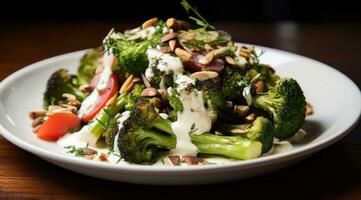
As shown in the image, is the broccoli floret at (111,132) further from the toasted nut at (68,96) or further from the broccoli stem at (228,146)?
the toasted nut at (68,96)

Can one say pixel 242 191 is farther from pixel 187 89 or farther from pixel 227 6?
pixel 227 6

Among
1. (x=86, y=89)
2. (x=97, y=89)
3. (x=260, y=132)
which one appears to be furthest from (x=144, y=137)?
(x=86, y=89)

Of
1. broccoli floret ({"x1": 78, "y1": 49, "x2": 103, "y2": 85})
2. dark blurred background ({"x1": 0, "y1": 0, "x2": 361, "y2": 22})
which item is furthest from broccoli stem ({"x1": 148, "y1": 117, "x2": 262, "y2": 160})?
dark blurred background ({"x1": 0, "y1": 0, "x2": 361, "y2": 22})

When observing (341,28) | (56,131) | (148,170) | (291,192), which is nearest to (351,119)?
(291,192)

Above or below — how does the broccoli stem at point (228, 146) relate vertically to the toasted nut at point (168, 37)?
below

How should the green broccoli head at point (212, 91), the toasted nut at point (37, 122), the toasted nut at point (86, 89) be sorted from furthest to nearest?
the toasted nut at point (86, 89) < the toasted nut at point (37, 122) < the green broccoli head at point (212, 91)

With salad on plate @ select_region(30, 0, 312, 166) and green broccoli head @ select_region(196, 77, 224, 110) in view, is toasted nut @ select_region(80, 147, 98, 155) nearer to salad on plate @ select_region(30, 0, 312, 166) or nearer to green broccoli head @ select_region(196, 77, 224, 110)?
salad on plate @ select_region(30, 0, 312, 166)

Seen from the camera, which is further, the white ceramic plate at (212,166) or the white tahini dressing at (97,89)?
the white tahini dressing at (97,89)

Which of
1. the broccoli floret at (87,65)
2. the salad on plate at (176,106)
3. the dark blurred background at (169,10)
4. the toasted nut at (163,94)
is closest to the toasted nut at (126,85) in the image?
the salad on plate at (176,106)
